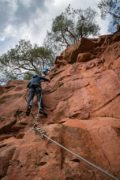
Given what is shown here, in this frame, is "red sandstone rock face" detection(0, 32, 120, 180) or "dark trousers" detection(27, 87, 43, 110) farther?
"dark trousers" detection(27, 87, 43, 110)

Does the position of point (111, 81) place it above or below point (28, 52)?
below

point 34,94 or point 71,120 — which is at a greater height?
point 34,94

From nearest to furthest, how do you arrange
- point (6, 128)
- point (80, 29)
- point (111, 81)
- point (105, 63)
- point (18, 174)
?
point (18, 174) < point (6, 128) < point (111, 81) < point (105, 63) < point (80, 29)

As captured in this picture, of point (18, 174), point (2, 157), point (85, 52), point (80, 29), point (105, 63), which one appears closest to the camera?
point (18, 174)

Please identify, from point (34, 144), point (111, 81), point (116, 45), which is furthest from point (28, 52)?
point (34, 144)

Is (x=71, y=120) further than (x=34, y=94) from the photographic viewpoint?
No

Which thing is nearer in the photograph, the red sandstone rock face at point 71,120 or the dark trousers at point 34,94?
the red sandstone rock face at point 71,120

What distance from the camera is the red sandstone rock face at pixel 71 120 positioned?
7434 mm

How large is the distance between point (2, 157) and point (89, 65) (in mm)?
8067

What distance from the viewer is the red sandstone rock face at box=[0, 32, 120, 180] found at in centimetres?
743

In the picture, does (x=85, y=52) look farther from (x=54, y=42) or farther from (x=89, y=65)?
(x=54, y=42)

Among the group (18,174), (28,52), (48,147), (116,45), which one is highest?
(28,52)

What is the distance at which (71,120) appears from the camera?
1048cm

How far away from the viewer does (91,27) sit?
3036 centimetres
